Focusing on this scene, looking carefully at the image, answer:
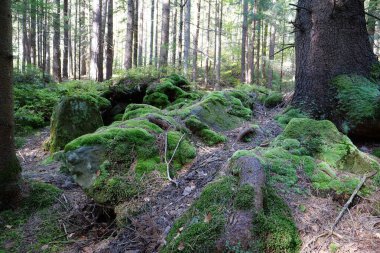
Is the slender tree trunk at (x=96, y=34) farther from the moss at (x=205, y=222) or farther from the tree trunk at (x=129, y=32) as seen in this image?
the moss at (x=205, y=222)

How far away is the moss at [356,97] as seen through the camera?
5273 millimetres

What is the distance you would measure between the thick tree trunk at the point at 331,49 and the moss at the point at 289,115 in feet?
0.52

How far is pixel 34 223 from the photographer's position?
381cm

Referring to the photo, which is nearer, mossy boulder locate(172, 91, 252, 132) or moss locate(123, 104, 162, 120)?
mossy boulder locate(172, 91, 252, 132)

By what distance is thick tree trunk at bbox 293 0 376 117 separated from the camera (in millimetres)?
5875

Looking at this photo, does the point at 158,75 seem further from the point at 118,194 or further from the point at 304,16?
the point at 118,194

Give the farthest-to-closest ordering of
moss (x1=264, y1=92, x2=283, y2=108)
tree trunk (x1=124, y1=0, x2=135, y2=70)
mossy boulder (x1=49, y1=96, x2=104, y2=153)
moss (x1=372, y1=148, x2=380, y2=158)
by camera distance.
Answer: tree trunk (x1=124, y1=0, x2=135, y2=70) < moss (x1=264, y1=92, x2=283, y2=108) < mossy boulder (x1=49, y1=96, x2=104, y2=153) < moss (x1=372, y1=148, x2=380, y2=158)

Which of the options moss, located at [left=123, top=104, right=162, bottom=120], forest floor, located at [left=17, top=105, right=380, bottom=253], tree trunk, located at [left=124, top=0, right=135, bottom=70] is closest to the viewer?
forest floor, located at [left=17, top=105, right=380, bottom=253]

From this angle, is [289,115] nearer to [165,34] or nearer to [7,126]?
[7,126]

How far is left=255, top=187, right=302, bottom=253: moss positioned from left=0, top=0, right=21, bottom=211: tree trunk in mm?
3425

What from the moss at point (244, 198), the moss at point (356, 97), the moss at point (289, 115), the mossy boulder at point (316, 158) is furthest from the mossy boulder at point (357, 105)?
the moss at point (244, 198)

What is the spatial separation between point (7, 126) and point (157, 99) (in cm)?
546

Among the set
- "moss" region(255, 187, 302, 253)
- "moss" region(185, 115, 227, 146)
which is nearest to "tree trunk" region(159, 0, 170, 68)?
"moss" region(185, 115, 227, 146)

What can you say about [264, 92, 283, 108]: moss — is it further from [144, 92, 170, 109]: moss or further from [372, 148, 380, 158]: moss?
[372, 148, 380, 158]: moss
